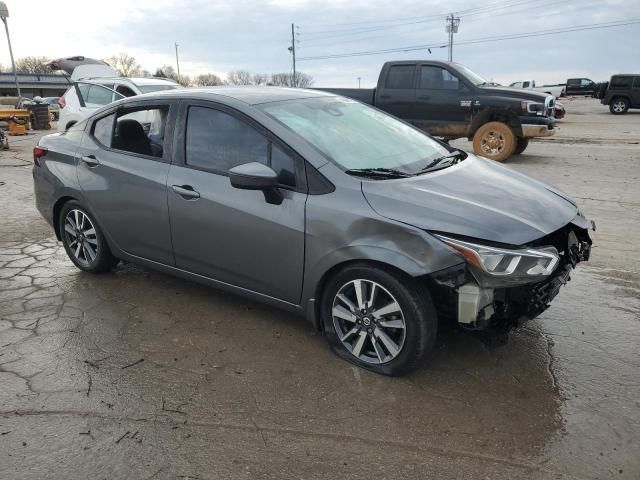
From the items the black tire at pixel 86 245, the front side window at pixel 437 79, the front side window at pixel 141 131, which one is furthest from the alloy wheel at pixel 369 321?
the front side window at pixel 437 79

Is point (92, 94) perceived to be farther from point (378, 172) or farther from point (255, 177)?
point (378, 172)

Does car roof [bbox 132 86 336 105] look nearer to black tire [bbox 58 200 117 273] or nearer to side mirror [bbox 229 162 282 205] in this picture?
side mirror [bbox 229 162 282 205]

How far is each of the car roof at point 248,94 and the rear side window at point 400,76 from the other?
7801 millimetres

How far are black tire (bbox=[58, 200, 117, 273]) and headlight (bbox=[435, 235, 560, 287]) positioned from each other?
10.2ft

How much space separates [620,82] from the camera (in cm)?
2578

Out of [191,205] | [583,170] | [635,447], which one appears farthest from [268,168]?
[583,170]

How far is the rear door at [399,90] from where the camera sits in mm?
11523

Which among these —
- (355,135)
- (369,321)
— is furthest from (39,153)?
(369,321)

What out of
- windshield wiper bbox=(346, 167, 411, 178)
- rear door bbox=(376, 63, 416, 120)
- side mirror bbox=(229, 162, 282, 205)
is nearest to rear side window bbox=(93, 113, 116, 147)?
side mirror bbox=(229, 162, 282, 205)

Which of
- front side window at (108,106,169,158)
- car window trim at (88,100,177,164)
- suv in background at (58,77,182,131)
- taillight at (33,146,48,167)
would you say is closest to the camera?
car window trim at (88,100,177,164)

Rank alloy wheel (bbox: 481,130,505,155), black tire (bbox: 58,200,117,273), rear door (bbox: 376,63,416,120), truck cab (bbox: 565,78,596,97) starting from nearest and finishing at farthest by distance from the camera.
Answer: black tire (bbox: 58,200,117,273), alloy wheel (bbox: 481,130,505,155), rear door (bbox: 376,63,416,120), truck cab (bbox: 565,78,596,97)

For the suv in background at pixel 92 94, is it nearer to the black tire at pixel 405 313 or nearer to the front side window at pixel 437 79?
the front side window at pixel 437 79

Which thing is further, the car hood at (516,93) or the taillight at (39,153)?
the car hood at (516,93)

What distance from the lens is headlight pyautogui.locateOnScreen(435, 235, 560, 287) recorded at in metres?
2.76
